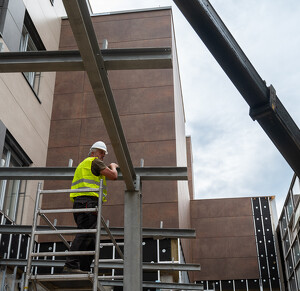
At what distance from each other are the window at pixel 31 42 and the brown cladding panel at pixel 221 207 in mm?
10161

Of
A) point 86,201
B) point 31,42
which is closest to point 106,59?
point 86,201

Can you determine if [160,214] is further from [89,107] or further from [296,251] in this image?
[296,251]

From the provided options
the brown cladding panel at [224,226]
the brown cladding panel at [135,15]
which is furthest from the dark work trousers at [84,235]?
the brown cladding panel at [224,226]

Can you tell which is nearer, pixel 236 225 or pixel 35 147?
pixel 35 147

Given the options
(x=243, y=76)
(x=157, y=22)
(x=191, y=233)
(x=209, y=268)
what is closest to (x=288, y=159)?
(x=243, y=76)

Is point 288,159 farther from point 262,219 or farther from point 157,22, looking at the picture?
point 262,219

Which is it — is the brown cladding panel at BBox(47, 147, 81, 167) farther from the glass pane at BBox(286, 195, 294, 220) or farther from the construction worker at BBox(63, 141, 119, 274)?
the glass pane at BBox(286, 195, 294, 220)

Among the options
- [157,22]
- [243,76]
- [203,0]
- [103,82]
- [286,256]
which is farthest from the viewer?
[286,256]

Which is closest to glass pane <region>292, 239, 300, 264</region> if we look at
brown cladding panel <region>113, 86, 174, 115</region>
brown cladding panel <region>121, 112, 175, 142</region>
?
brown cladding panel <region>121, 112, 175, 142</region>

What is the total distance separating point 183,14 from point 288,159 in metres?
3.43

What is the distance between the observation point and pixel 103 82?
6211mm

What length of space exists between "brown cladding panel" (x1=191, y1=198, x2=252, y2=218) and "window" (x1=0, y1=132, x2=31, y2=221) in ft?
33.9

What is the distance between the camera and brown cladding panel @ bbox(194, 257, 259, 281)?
2122 centimetres

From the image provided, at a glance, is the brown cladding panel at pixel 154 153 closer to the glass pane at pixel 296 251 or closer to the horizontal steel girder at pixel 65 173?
the horizontal steel girder at pixel 65 173
